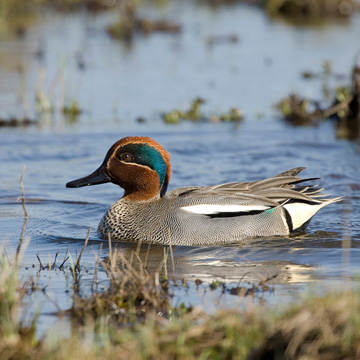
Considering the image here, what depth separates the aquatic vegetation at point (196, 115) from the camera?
11062 mm

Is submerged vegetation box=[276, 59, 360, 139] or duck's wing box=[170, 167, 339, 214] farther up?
submerged vegetation box=[276, 59, 360, 139]

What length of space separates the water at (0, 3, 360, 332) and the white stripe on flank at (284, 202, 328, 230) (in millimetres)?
132

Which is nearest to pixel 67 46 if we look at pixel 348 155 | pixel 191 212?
pixel 348 155

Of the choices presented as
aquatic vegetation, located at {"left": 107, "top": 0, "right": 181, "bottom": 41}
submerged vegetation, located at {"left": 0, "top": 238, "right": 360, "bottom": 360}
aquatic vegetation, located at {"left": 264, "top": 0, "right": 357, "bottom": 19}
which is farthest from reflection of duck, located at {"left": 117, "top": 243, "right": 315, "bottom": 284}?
aquatic vegetation, located at {"left": 264, "top": 0, "right": 357, "bottom": 19}

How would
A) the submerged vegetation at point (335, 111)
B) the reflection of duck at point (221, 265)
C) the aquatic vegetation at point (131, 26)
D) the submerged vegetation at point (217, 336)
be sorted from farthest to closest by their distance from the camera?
1. the aquatic vegetation at point (131, 26)
2. the submerged vegetation at point (335, 111)
3. the reflection of duck at point (221, 265)
4. the submerged vegetation at point (217, 336)

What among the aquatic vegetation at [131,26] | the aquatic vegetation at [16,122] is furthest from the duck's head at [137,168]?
the aquatic vegetation at [131,26]

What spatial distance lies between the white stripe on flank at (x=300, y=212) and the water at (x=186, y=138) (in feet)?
0.43

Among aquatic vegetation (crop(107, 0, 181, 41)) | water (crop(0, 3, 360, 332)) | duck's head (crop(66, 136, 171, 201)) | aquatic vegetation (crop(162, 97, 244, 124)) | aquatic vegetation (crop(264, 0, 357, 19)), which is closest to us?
water (crop(0, 3, 360, 332))

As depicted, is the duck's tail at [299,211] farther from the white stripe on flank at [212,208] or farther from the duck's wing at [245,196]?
the white stripe on flank at [212,208]

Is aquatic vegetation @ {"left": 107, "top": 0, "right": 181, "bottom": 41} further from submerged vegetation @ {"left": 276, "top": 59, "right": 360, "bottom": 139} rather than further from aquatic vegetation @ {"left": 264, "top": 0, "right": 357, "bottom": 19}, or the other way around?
submerged vegetation @ {"left": 276, "top": 59, "right": 360, "bottom": 139}

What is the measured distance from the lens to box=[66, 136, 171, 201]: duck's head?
6.79m

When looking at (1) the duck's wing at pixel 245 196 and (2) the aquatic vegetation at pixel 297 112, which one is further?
(2) the aquatic vegetation at pixel 297 112

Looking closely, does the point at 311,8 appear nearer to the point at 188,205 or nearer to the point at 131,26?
the point at 131,26

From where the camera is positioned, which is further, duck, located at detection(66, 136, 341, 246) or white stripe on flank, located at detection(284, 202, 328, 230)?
white stripe on flank, located at detection(284, 202, 328, 230)
